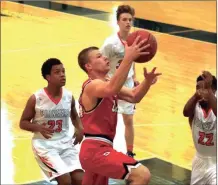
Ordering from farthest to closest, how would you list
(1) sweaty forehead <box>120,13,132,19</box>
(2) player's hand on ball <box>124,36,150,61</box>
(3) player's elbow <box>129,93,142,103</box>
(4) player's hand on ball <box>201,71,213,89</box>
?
(1) sweaty forehead <box>120,13,132,19</box>, (4) player's hand on ball <box>201,71,213,89</box>, (3) player's elbow <box>129,93,142,103</box>, (2) player's hand on ball <box>124,36,150,61</box>

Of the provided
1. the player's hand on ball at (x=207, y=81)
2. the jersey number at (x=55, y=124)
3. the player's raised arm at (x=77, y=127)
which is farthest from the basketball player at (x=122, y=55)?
the player's hand on ball at (x=207, y=81)

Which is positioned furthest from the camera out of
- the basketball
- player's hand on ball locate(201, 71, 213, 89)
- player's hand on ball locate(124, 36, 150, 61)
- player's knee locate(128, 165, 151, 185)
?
player's hand on ball locate(201, 71, 213, 89)

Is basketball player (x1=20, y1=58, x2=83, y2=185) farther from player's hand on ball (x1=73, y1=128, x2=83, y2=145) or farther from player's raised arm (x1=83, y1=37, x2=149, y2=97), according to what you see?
player's raised arm (x1=83, y1=37, x2=149, y2=97)

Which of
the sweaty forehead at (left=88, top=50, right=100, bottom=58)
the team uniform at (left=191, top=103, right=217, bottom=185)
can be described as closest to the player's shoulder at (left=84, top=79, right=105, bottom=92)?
the sweaty forehead at (left=88, top=50, right=100, bottom=58)

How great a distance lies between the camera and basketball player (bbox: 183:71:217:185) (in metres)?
6.05

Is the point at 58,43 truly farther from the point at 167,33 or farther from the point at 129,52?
the point at 129,52

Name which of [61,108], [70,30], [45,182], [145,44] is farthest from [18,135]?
[70,30]

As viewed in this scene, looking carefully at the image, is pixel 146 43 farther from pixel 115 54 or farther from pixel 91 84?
pixel 115 54

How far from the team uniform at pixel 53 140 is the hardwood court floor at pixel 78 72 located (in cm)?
125

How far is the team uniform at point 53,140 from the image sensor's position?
6102mm

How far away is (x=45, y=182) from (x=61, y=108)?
131cm

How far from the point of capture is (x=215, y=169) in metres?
6.06

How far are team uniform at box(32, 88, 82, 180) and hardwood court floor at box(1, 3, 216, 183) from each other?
4.11 feet

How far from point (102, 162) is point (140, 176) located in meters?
0.34
